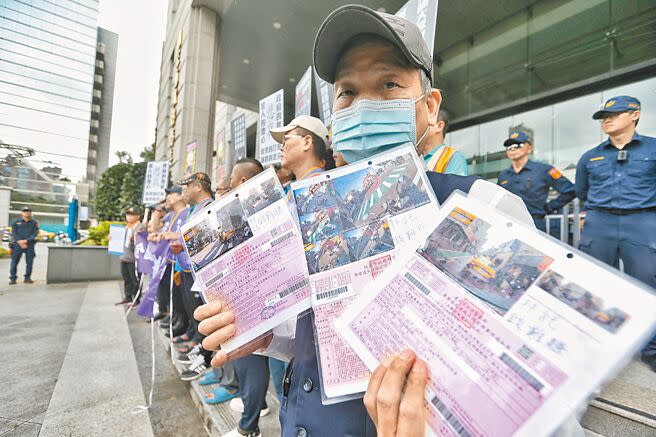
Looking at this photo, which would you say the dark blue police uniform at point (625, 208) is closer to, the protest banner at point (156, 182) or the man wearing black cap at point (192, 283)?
the man wearing black cap at point (192, 283)

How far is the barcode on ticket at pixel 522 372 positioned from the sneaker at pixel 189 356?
3.42m

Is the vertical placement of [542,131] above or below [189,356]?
above

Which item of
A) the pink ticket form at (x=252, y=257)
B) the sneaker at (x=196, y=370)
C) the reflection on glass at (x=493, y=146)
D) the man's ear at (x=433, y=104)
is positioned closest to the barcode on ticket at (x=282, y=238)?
the pink ticket form at (x=252, y=257)

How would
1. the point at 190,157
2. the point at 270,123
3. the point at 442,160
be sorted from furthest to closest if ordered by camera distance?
1. the point at 190,157
2. the point at 270,123
3. the point at 442,160

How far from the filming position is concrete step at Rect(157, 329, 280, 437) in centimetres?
213

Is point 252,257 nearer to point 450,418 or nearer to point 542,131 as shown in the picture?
point 450,418

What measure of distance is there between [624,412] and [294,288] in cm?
167

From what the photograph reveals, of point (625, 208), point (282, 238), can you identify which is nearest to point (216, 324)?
point (282, 238)

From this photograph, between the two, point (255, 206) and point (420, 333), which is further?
point (255, 206)

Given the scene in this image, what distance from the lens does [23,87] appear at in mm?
27594

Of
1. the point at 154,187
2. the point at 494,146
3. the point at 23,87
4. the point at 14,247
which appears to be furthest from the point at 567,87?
the point at 23,87

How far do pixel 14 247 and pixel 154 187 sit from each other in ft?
13.5

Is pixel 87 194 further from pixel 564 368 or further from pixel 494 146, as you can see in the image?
pixel 564 368

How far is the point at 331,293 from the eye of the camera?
670 millimetres
